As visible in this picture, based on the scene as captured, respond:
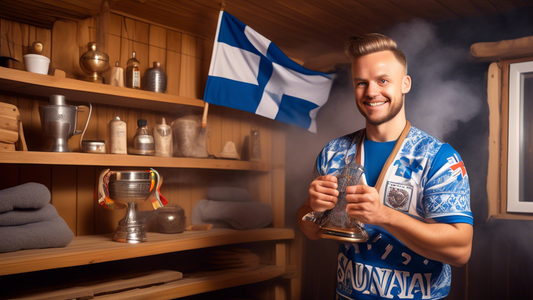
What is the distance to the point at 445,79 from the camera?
241 centimetres

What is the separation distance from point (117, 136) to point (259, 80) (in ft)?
3.02

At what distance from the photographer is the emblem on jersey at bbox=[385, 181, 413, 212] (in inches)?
54.5

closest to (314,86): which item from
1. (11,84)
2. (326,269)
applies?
(326,269)

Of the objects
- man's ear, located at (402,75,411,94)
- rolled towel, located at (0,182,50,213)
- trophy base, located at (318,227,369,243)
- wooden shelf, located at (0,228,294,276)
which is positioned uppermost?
man's ear, located at (402,75,411,94)

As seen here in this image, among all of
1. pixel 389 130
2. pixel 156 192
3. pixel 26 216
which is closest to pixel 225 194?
pixel 156 192

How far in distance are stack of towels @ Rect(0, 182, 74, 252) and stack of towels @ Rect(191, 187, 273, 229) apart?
2.89 feet

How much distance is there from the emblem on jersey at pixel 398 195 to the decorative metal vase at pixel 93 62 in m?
1.45

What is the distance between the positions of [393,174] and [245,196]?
143cm

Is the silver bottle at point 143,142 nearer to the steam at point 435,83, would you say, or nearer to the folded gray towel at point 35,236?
the folded gray towel at point 35,236

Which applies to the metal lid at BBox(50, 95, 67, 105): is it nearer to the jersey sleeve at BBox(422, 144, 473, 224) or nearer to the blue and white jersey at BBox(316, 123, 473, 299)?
the blue and white jersey at BBox(316, 123, 473, 299)

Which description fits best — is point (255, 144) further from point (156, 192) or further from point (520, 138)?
point (520, 138)

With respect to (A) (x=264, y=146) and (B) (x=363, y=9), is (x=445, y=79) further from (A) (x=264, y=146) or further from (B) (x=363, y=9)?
(A) (x=264, y=146)

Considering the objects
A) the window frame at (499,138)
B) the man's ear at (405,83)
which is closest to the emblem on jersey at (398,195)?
the man's ear at (405,83)

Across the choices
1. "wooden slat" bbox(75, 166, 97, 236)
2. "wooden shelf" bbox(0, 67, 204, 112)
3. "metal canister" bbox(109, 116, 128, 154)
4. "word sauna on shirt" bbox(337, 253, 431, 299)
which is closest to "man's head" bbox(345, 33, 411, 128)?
"word sauna on shirt" bbox(337, 253, 431, 299)
